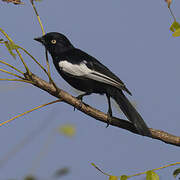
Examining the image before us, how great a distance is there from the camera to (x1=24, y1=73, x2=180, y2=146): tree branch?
258cm

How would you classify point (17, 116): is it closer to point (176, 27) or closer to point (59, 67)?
point (176, 27)

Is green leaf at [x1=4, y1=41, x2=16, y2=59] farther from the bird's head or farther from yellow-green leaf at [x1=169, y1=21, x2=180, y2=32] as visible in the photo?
the bird's head

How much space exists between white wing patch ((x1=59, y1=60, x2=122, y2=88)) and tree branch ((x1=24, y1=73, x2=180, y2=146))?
2.31 feet

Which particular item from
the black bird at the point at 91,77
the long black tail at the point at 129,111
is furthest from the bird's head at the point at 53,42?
the long black tail at the point at 129,111

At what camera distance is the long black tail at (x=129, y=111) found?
2.83 metres

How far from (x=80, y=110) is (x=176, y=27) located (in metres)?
1.26

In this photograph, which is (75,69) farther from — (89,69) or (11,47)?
(11,47)

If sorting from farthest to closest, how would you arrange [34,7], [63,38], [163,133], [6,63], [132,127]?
[63,38] → [132,127] → [163,133] → [34,7] → [6,63]

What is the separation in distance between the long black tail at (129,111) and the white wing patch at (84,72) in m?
0.19

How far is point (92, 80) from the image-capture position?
387cm

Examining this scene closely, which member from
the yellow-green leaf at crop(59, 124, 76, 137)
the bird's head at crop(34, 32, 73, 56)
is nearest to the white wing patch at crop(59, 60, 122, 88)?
the bird's head at crop(34, 32, 73, 56)

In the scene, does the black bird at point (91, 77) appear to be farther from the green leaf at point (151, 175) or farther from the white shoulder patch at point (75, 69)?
the green leaf at point (151, 175)

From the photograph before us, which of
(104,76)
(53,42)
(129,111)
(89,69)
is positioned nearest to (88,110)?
(129,111)

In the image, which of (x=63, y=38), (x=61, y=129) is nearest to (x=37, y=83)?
(x=61, y=129)
